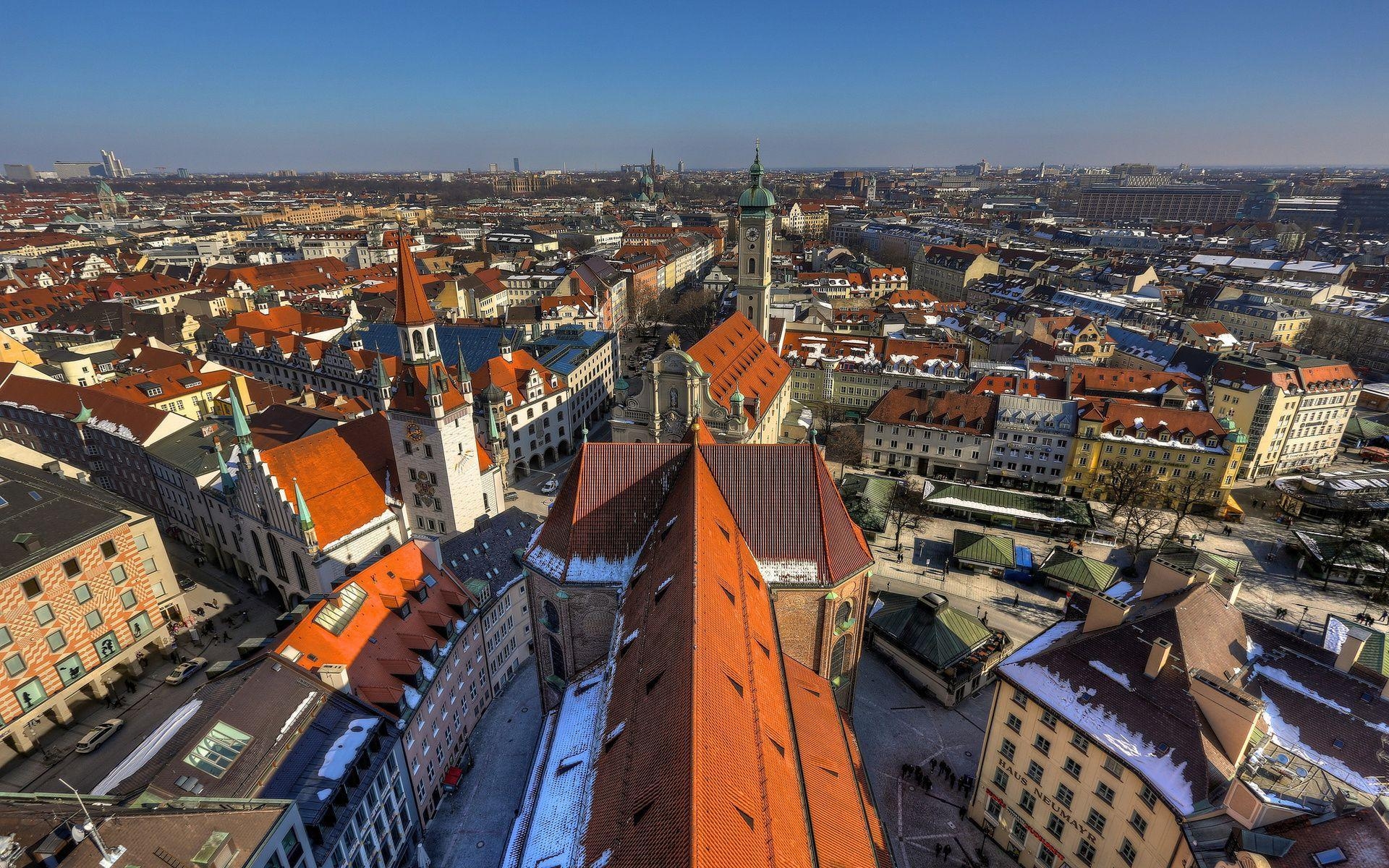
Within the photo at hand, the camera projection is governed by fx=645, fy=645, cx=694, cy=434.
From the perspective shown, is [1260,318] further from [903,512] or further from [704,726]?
[704,726]

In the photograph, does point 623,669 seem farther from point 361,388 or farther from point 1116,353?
point 1116,353

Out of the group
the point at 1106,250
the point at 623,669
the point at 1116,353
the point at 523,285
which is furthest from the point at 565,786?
the point at 1106,250

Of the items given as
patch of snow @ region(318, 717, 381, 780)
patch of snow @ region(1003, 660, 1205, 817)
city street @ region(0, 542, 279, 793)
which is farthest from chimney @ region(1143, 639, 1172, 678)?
city street @ region(0, 542, 279, 793)

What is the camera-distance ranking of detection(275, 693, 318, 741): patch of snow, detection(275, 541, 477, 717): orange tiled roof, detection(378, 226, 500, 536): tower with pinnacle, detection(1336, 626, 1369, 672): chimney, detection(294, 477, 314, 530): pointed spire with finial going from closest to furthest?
detection(275, 693, 318, 741): patch of snow
detection(1336, 626, 1369, 672): chimney
detection(275, 541, 477, 717): orange tiled roof
detection(294, 477, 314, 530): pointed spire with finial
detection(378, 226, 500, 536): tower with pinnacle

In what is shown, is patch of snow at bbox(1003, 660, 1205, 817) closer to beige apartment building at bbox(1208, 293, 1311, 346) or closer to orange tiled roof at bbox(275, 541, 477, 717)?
orange tiled roof at bbox(275, 541, 477, 717)

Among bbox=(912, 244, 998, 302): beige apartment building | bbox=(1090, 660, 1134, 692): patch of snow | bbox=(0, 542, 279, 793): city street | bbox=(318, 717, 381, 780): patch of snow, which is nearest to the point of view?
bbox=(318, 717, 381, 780): patch of snow

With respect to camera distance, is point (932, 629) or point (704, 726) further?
point (932, 629)

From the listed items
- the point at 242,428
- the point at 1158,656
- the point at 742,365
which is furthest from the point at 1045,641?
→ the point at 242,428
